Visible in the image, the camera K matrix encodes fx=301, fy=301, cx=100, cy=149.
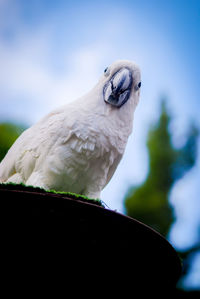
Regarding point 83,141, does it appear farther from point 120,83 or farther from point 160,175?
point 160,175

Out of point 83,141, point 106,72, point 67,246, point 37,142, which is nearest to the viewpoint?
point 67,246


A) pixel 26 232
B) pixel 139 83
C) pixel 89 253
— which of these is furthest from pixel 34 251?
pixel 139 83

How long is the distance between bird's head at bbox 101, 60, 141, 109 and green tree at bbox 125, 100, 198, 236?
640 cm

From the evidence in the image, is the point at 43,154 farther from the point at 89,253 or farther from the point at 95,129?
the point at 89,253

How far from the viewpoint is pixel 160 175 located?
960cm

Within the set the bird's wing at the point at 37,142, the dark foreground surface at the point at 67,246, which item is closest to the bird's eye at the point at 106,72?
the bird's wing at the point at 37,142

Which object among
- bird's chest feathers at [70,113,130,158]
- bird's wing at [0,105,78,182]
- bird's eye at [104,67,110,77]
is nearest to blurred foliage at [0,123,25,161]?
bird's wing at [0,105,78,182]

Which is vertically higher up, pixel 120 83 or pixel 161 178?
pixel 161 178

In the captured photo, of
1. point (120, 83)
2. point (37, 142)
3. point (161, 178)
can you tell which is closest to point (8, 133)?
point (161, 178)

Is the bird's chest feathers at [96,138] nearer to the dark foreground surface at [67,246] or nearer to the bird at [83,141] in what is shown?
the bird at [83,141]

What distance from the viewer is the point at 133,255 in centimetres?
148

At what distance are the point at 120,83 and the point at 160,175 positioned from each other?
25.3ft

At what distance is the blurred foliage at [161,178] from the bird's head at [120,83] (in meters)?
6.39

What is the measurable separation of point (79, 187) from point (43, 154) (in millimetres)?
351
